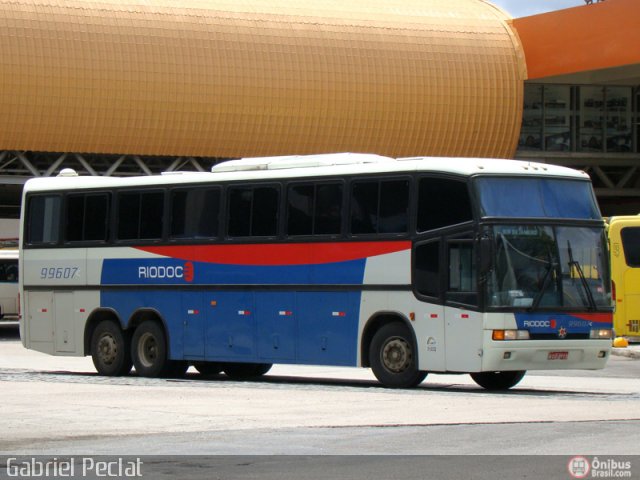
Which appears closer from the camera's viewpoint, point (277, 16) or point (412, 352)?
point (412, 352)

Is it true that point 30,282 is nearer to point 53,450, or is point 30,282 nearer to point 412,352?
point 412,352

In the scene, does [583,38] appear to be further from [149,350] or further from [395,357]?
[395,357]

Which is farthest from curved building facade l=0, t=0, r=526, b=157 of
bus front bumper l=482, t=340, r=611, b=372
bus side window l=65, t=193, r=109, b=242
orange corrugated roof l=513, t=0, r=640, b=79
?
bus front bumper l=482, t=340, r=611, b=372

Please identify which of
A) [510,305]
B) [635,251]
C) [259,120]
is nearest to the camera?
[510,305]

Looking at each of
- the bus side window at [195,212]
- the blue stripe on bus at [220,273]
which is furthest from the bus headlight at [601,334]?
the bus side window at [195,212]

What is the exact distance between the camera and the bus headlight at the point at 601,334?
821 inches

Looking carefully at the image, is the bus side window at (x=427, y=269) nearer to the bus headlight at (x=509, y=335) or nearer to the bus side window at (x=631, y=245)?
the bus headlight at (x=509, y=335)

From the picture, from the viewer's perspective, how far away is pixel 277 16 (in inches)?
2544

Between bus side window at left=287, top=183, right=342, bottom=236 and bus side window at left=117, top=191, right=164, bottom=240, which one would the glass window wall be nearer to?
bus side window at left=117, top=191, right=164, bottom=240

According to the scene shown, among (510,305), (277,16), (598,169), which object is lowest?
(510,305)

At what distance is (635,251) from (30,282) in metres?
15.3

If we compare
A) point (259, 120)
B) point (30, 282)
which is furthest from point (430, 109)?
point (30, 282)

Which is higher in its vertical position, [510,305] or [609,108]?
[609,108]

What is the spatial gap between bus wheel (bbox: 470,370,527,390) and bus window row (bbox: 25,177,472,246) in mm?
2595
